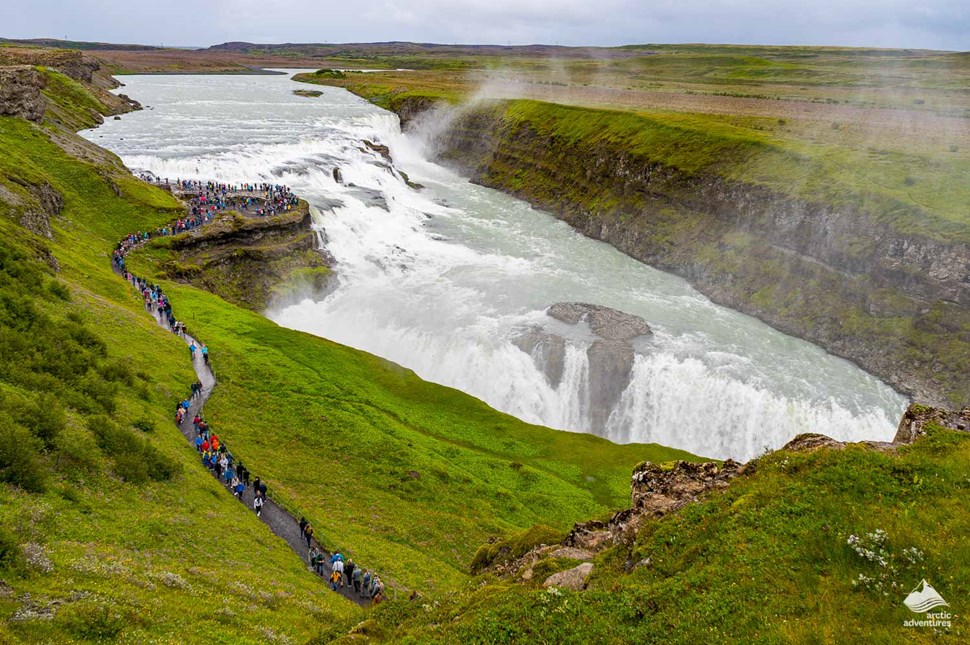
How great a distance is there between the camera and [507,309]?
5484 centimetres

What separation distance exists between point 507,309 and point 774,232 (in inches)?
1265

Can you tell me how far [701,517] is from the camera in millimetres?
13422

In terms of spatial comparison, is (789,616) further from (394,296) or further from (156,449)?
(394,296)

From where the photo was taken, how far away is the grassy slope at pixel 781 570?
32.1ft

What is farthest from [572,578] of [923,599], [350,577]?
[350,577]

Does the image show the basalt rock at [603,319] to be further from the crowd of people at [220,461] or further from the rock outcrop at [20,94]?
the rock outcrop at [20,94]

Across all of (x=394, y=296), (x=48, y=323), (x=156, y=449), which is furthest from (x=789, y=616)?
(x=394, y=296)

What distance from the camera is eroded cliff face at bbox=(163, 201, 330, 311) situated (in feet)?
182

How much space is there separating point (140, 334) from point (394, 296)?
25089mm

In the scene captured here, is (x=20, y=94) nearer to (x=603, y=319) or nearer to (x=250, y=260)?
(x=250, y=260)

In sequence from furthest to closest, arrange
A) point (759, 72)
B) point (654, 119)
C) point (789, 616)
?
point (759, 72), point (654, 119), point (789, 616)

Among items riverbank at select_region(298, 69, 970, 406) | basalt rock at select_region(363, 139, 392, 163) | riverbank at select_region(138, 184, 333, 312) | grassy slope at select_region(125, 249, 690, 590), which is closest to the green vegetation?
grassy slope at select_region(125, 249, 690, 590)

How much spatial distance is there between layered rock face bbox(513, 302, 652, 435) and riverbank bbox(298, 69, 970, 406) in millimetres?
17775

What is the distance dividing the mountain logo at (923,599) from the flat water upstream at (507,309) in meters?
34.8
